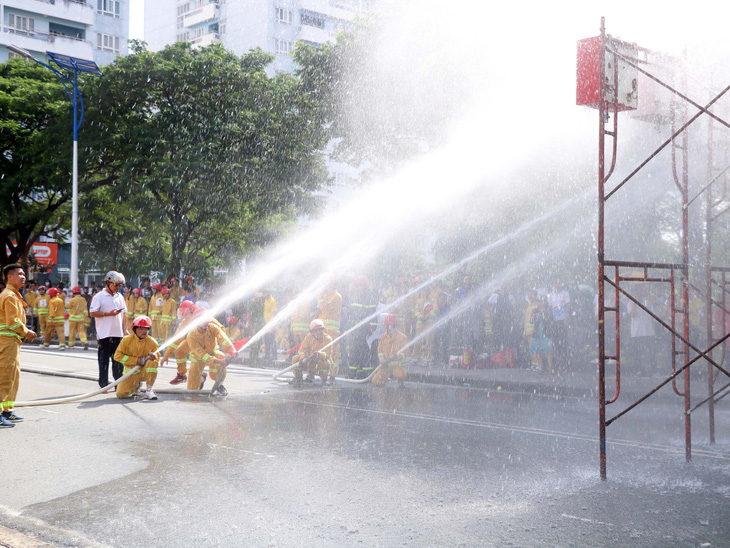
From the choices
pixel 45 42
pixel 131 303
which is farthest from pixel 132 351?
pixel 45 42

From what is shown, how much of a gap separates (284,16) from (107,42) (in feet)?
44.5

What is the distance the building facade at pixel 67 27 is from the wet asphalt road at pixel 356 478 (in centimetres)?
4277

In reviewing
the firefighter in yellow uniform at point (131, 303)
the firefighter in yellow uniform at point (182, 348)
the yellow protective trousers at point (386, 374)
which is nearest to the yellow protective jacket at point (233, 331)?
the firefighter in yellow uniform at point (131, 303)

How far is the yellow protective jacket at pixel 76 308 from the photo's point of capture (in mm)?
19703

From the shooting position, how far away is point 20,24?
150 ft

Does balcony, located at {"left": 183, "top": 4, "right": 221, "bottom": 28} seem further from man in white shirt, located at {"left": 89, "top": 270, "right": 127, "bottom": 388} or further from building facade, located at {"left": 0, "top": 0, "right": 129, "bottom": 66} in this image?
man in white shirt, located at {"left": 89, "top": 270, "right": 127, "bottom": 388}

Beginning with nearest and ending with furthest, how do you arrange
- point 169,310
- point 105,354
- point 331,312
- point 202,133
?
point 105,354 < point 331,312 < point 169,310 < point 202,133

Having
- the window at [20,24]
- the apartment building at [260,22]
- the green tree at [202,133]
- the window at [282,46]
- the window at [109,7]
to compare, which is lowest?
the green tree at [202,133]

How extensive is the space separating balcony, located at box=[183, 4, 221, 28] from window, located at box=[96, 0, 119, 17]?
8.50 m

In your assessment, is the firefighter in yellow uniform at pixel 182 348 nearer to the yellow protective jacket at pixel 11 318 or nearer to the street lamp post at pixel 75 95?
the yellow protective jacket at pixel 11 318

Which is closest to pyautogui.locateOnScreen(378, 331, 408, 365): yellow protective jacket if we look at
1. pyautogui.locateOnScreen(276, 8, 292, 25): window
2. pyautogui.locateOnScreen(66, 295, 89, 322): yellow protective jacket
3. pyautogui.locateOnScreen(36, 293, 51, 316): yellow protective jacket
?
pyautogui.locateOnScreen(66, 295, 89, 322): yellow protective jacket

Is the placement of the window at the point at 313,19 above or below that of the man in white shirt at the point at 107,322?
above

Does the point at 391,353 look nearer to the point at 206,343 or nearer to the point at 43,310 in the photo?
the point at 206,343

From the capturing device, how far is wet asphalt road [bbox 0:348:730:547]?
4.32m
